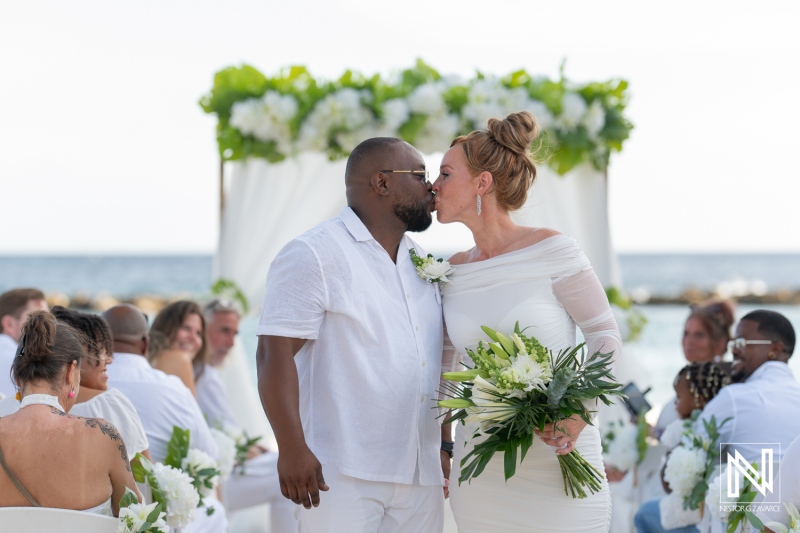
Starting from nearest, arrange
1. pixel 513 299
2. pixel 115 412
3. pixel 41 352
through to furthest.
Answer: pixel 41 352 < pixel 513 299 < pixel 115 412

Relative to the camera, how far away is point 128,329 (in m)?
4.61

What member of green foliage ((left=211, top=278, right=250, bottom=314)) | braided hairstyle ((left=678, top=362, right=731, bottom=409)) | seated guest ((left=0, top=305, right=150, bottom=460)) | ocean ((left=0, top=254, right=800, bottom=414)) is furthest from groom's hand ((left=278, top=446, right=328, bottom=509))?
ocean ((left=0, top=254, right=800, bottom=414))

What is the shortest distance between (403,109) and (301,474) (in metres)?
4.36

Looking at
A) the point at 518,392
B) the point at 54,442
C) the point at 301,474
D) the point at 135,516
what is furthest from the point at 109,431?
the point at 518,392

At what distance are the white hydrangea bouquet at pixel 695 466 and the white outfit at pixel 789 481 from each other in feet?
3.95

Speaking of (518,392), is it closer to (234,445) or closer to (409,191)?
(409,191)

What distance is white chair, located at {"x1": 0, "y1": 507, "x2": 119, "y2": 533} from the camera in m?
2.84

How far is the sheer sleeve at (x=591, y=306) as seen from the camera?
134 inches

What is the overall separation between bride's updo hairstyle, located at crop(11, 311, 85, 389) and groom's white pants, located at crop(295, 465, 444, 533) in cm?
98

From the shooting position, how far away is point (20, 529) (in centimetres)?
285

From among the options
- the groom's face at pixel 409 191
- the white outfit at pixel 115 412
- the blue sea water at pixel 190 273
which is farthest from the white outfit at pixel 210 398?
the blue sea water at pixel 190 273

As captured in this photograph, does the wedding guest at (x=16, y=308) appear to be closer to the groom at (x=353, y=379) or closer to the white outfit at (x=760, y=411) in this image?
the groom at (x=353, y=379)

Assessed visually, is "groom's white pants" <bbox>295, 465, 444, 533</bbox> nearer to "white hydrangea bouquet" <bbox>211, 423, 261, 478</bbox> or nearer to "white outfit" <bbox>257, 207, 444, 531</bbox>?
"white outfit" <bbox>257, 207, 444, 531</bbox>

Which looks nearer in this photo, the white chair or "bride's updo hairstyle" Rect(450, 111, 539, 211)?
the white chair
